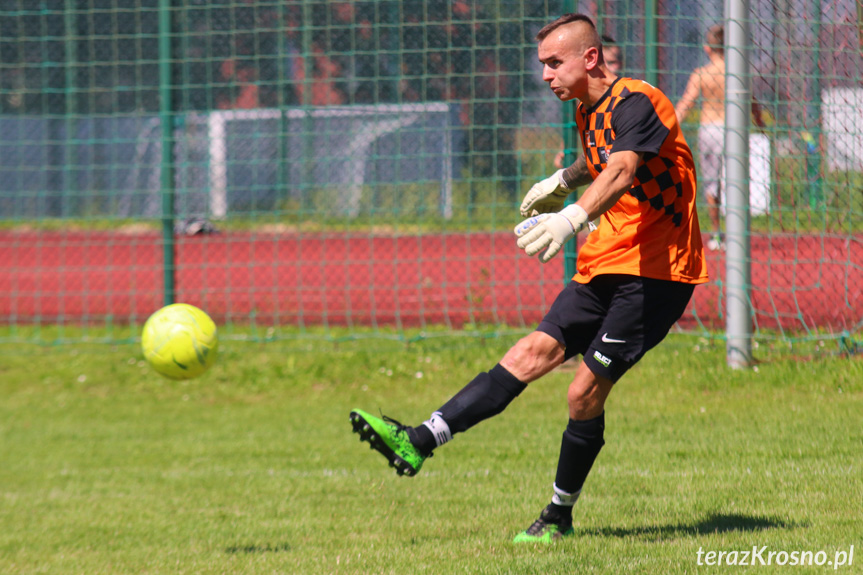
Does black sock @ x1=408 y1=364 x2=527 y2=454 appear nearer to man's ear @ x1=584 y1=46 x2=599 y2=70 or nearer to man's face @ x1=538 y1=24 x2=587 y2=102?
man's face @ x1=538 y1=24 x2=587 y2=102

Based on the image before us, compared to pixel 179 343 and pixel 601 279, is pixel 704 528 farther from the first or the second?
pixel 179 343

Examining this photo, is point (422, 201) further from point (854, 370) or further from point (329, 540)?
point (329, 540)

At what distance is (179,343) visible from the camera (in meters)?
→ 4.80

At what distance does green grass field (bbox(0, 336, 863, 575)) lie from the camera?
14.1ft

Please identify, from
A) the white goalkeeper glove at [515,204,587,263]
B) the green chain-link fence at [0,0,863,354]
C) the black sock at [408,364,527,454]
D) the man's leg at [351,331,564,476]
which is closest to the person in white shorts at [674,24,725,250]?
the green chain-link fence at [0,0,863,354]

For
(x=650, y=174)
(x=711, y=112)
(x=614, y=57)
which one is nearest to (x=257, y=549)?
(x=650, y=174)

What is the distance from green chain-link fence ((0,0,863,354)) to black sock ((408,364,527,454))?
4.23 meters

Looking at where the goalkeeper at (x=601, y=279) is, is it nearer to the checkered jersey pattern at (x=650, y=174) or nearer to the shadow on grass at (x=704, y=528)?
the checkered jersey pattern at (x=650, y=174)

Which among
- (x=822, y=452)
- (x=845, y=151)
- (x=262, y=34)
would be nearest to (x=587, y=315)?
(x=822, y=452)

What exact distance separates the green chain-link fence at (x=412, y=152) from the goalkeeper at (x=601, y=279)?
12.6 ft

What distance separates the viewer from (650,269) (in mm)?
4062

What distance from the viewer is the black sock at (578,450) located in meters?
4.27

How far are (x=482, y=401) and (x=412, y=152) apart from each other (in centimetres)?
707

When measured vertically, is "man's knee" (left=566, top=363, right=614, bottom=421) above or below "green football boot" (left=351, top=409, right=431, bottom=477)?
above
